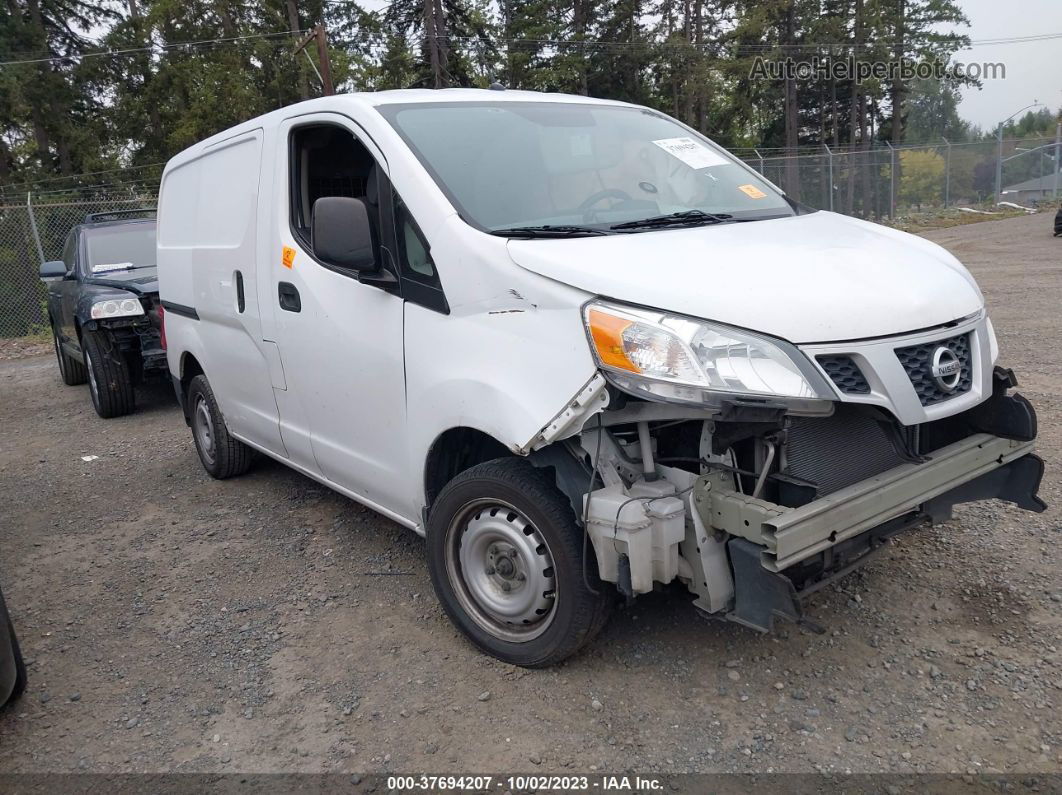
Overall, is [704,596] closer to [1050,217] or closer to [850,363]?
[850,363]

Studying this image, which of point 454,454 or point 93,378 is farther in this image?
point 93,378

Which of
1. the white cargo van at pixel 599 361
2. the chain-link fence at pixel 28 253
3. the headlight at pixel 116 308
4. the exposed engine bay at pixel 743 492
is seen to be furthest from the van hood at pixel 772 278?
the chain-link fence at pixel 28 253

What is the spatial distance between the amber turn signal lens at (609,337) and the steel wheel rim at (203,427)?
3.63 m

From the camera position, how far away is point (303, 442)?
4.16 m

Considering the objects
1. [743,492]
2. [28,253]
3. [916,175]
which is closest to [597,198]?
[743,492]

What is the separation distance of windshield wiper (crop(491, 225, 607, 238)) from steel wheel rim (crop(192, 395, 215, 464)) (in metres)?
3.20

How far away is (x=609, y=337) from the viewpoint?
253cm

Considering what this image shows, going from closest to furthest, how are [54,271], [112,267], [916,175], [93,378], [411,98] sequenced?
[411,98], [93,378], [112,267], [54,271], [916,175]

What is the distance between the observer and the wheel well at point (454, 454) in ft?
10.4

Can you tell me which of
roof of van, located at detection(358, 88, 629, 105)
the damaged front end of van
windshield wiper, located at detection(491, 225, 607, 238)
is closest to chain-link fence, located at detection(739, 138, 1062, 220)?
roof of van, located at detection(358, 88, 629, 105)

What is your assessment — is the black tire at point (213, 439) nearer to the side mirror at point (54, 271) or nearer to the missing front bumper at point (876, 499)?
the missing front bumper at point (876, 499)

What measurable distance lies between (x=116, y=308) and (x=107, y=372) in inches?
24.6

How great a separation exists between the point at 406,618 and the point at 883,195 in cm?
2728

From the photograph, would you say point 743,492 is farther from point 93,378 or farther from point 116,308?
point 93,378
